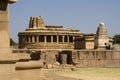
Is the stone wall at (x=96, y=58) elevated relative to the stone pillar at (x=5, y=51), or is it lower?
lower

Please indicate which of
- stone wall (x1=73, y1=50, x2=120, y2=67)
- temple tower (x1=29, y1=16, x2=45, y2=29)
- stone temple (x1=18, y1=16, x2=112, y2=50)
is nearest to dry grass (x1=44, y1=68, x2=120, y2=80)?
stone wall (x1=73, y1=50, x2=120, y2=67)

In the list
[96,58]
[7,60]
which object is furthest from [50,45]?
[7,60]

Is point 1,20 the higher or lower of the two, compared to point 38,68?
higher

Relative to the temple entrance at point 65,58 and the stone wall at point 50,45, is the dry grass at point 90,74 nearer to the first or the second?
the temple entrance at point 65,58

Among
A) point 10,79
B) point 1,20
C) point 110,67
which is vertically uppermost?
point 1,20

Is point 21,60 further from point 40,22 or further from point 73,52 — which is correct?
point 40,22

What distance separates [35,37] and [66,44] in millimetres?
6071

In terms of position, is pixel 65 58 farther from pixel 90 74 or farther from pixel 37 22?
pixel 37 22

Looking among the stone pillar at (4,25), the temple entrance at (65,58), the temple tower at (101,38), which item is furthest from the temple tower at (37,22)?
the stone pillar at (4,25)

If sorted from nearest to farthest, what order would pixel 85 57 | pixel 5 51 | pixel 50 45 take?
pixel 5 51 → pixel 85 57 → pixel 50 45

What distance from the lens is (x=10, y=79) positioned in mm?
8469

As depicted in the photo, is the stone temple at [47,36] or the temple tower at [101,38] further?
the stone temple at [47,36]

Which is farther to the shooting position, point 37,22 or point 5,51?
point 37,22

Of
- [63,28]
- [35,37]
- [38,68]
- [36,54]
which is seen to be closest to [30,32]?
[35,37]
